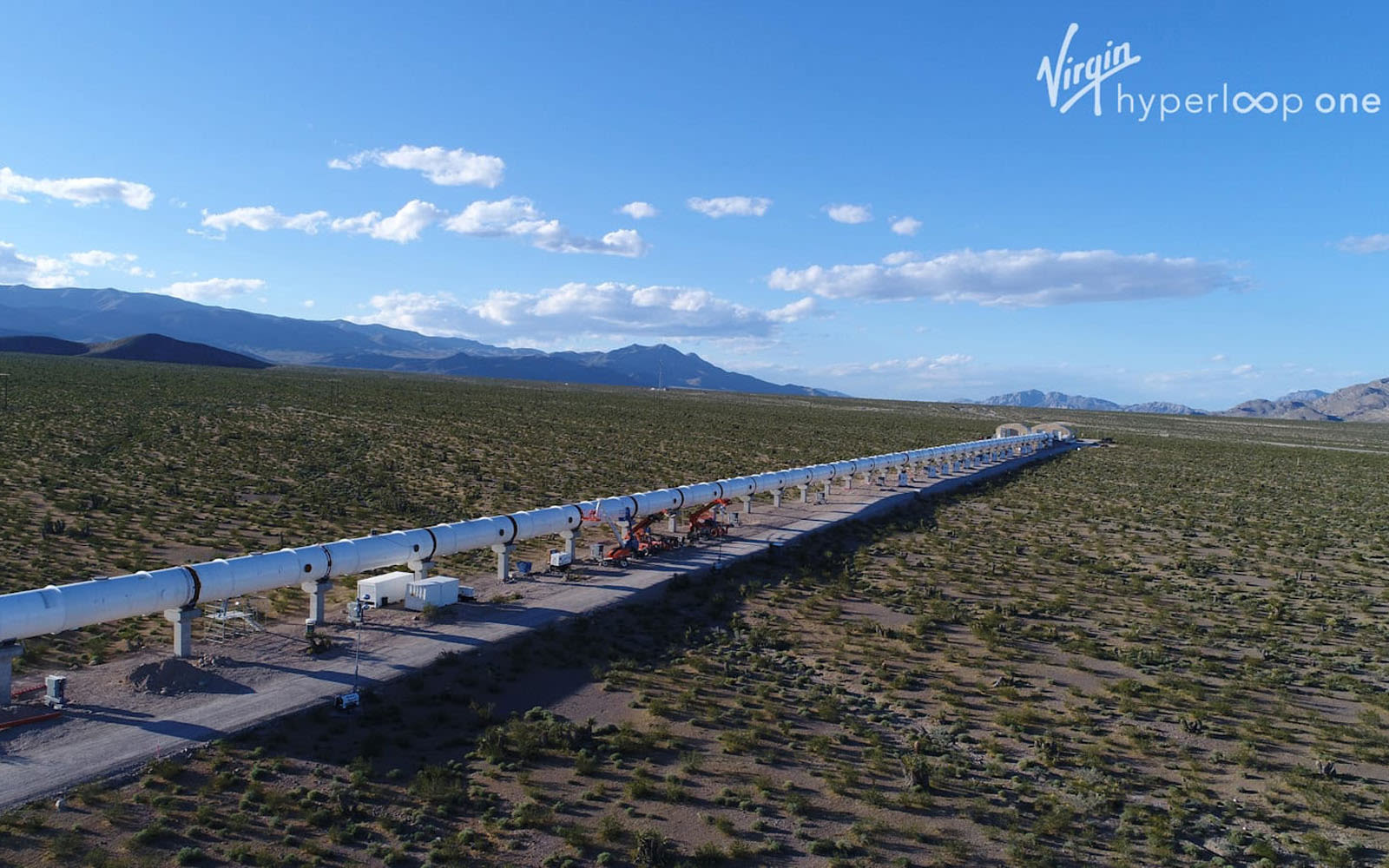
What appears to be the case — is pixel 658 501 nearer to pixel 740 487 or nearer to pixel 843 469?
pixel 740 487

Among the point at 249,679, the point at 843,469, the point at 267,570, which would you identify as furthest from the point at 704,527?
the point at 249,679

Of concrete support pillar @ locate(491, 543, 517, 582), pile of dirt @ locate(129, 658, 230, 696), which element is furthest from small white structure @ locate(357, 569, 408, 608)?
pile of dirt @ locate(129, 658, 230, 696)

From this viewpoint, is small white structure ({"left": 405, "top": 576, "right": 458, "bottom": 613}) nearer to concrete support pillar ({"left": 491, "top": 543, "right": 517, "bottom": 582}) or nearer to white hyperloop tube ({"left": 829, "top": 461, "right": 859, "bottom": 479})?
concrete support pillar ({"left": 491, "top": 543, "right": 517, "bottom": 582})

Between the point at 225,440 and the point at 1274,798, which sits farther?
the point at 225,440

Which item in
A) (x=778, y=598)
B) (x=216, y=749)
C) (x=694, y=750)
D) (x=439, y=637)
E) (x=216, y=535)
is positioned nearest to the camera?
(x=216, y=749)

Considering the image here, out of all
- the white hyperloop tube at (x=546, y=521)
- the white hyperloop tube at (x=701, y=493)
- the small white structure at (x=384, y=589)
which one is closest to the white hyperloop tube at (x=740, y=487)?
the white hyperloop tube at (x=701, y=493)

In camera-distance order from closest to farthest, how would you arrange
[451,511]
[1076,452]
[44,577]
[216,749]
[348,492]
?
[216,749], [44,577], [451,511], [348,492], [1076,452]

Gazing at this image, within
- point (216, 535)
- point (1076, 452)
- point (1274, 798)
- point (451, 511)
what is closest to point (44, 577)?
point (216, 535)

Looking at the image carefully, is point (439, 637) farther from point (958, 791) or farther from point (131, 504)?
point (131, 504)
